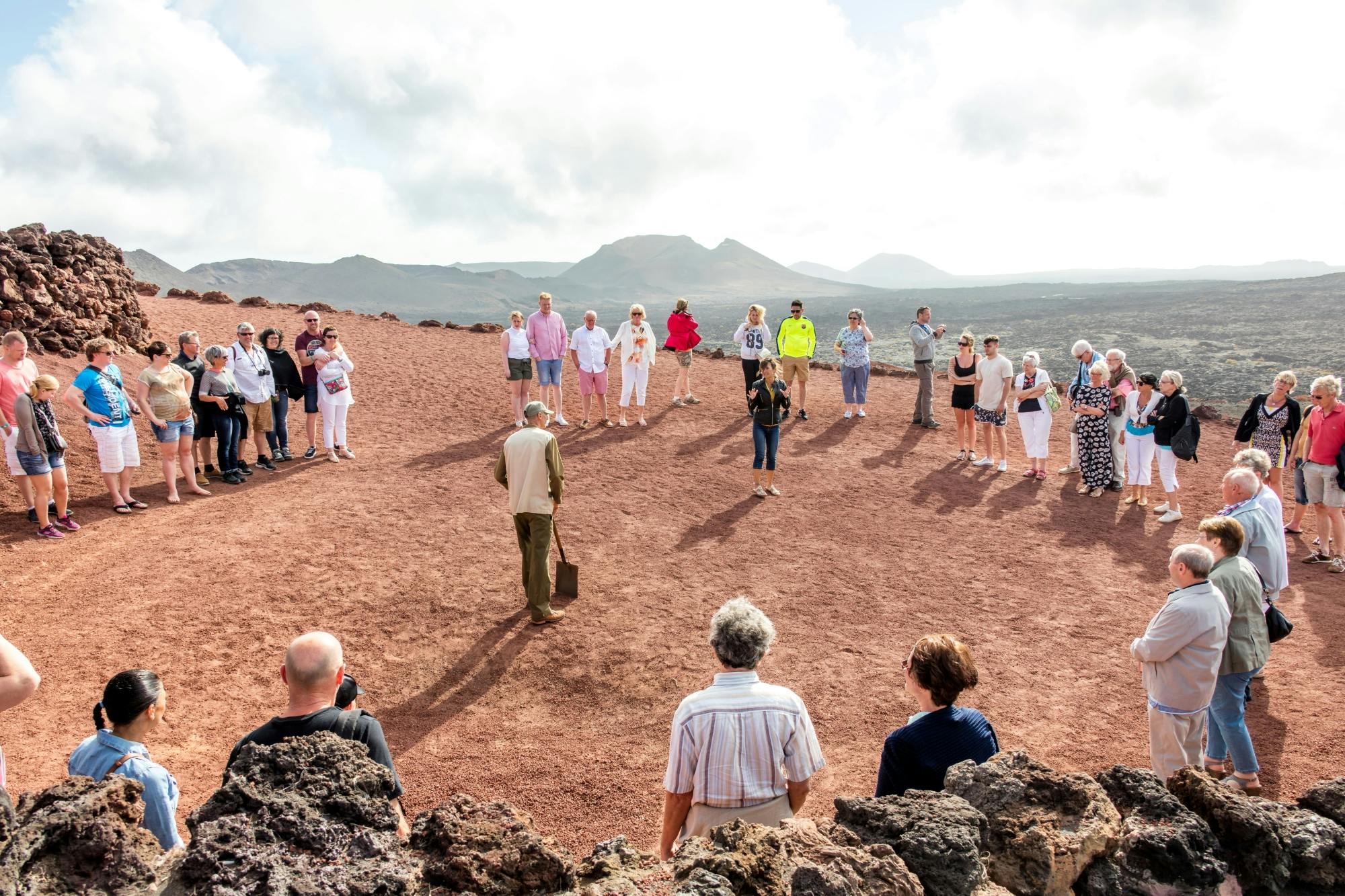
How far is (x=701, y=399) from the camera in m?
16.6

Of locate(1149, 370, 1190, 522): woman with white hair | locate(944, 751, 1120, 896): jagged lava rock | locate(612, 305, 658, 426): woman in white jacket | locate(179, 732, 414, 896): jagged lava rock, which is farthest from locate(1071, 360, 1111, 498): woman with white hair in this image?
locate(179, 732, 414, 896): jagged lava rock

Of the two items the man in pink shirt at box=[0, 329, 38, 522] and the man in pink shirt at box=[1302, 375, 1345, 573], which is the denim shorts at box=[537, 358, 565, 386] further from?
the man in pink shirt at box=[1302, 375, 1345, 573]

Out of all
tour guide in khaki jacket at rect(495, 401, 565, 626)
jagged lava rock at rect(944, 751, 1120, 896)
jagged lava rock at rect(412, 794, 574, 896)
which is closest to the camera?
jagged lava rock at rect(412, 794, 574, 896)

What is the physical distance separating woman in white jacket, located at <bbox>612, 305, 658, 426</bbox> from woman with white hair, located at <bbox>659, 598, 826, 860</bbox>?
10659mm

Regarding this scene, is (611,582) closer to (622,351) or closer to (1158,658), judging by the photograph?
(1158,658)

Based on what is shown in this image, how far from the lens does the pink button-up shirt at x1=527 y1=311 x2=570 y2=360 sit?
13.4 m

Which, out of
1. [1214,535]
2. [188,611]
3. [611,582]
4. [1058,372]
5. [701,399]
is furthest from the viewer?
[1058,372]

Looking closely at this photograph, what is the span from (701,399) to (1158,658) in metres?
12.2

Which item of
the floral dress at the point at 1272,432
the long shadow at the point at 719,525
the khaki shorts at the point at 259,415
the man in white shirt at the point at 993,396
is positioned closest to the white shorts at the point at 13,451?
the khaki shorts at the point at 259,415

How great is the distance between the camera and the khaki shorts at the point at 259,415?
11.5 metres

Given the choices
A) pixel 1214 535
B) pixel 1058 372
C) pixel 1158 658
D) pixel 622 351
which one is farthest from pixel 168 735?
pixel 1058 372

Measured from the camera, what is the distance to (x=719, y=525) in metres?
10.5

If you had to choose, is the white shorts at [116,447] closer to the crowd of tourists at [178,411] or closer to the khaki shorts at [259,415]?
the crowd of tourists at [178,411]

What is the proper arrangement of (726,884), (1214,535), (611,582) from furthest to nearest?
(611,582), (1214,535), (726,884)
